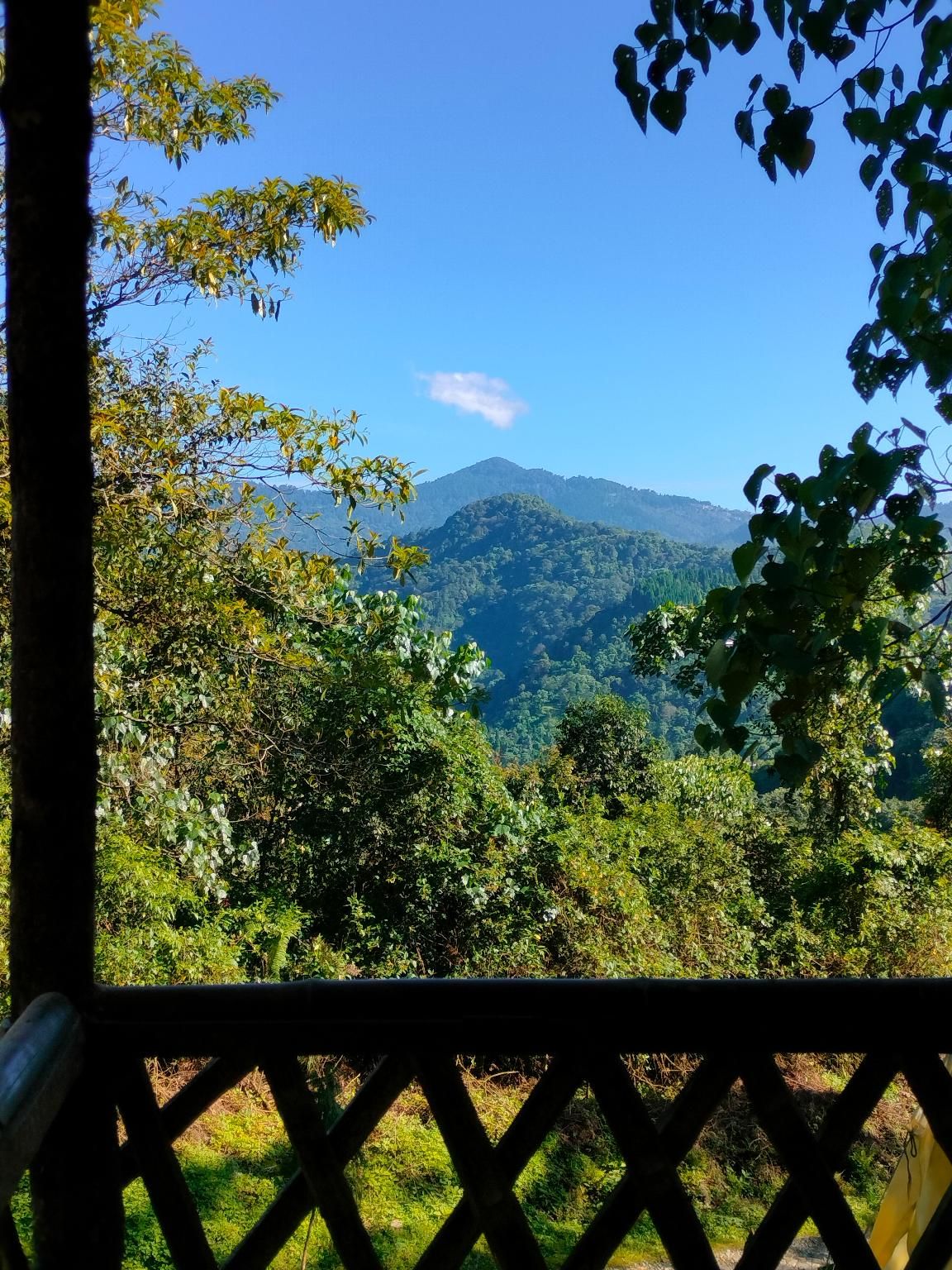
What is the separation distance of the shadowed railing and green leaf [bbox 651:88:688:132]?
0.82m

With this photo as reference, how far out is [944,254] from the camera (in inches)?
32.6

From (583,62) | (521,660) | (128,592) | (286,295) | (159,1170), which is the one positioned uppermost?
(583,62)

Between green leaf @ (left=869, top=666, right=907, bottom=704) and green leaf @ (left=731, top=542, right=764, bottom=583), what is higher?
green leaf @ (left=731, top=542, right=764, bottom=583)

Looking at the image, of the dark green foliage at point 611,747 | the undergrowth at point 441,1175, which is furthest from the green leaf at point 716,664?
the dark green foliage at point 611,747

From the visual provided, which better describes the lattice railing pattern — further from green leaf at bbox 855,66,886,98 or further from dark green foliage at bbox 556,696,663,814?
dark green foliage at bbox 556,696,663,814

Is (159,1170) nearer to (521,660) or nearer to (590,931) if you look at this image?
(590,931)

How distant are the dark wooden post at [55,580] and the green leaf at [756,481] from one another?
2.02ft

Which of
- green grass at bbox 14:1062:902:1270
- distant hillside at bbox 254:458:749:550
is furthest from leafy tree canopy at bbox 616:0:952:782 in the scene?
distant hillside at bbox 254:458:749:550

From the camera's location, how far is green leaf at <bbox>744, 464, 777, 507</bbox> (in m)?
0.92

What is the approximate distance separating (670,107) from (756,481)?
14.9 inches

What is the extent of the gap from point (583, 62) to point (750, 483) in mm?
1961

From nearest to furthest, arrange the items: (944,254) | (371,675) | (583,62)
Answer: (944,254) < (583,62) < (371,675)

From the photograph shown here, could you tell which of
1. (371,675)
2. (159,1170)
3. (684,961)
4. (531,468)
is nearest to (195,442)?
(371,675)

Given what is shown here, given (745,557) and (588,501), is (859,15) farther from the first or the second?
(588,501)
